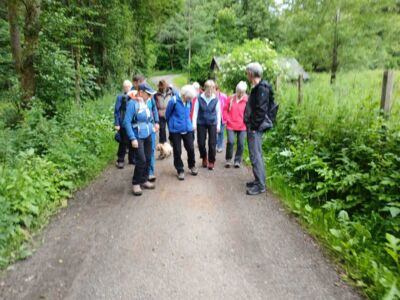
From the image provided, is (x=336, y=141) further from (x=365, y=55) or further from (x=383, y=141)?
(x=365, y=55)

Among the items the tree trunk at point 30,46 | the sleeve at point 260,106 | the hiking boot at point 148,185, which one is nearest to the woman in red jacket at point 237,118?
the sleeve at point 260,106

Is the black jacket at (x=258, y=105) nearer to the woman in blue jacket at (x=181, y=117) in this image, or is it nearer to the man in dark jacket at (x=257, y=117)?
the man in dark jacket at (x=257, y=117)

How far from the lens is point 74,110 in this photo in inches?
384

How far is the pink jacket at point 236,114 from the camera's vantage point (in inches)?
308

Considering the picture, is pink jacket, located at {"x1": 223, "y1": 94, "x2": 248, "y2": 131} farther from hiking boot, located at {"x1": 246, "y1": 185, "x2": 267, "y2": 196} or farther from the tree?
the tree

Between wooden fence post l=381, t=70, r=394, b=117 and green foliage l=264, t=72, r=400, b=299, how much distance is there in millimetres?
112

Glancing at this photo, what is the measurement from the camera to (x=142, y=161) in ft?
20.0

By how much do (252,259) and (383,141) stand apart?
2529 mm

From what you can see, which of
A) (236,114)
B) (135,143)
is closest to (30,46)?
(135,143)

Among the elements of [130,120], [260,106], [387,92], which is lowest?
[130,120]

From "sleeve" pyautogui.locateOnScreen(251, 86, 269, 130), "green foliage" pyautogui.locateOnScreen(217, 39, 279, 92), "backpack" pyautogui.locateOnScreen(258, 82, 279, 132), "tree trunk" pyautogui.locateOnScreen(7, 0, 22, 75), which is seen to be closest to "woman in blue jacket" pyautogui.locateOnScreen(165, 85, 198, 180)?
"sleeve" pyautogui.locateOnScreen(251, 86, 269, 130)

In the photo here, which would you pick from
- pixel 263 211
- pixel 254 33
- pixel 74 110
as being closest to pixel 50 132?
pixel 74 110

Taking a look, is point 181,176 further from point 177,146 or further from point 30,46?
point 30,46

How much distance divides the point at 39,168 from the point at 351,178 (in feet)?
16.3
